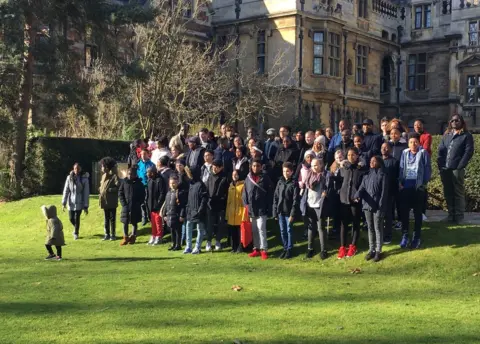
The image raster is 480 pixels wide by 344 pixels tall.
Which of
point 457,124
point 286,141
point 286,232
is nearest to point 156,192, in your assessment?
point 286,141

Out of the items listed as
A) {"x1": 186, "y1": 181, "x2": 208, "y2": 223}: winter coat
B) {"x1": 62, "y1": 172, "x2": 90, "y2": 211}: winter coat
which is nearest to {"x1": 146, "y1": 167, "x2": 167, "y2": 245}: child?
{"x1": 186, "y1": 181, "x2": 208, "y2": 223}: winter coat

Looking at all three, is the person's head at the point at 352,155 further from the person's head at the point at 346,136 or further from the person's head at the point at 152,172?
the person's head at the point at 152,172

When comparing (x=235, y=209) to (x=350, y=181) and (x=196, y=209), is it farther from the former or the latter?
(x=350, y=181)

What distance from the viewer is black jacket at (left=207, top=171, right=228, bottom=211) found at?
12.1 m

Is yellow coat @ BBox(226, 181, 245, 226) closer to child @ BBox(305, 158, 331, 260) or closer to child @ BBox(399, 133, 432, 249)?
child @ BBox(305, 158, 331, 260)

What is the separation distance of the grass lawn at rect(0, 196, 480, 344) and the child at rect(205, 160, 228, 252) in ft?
2.12

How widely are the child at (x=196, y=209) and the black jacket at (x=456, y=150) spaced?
4.80 meters

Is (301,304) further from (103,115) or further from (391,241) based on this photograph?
(103,115)

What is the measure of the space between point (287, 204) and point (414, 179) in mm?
2391

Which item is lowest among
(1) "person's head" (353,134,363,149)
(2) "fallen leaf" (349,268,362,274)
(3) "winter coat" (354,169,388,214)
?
(2) "fallen leaf" (349,268,362,274)

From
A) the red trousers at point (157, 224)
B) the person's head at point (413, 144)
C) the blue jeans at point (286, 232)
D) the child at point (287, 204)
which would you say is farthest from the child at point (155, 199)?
the person's head at point (413, 144)

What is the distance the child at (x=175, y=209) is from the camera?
12.5 metres

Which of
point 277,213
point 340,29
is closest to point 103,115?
point 340,29

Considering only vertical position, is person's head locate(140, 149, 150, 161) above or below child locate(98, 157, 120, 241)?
above
